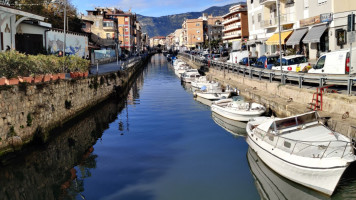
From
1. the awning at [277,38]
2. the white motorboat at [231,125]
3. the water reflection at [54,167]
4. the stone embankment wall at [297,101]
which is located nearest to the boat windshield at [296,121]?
the stone embankment wall at [297,101]

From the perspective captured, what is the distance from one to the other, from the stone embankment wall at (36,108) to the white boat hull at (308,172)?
415 inches

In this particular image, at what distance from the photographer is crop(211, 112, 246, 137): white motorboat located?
755 inches

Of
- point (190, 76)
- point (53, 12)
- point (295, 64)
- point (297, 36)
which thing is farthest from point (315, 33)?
point (53, 12)

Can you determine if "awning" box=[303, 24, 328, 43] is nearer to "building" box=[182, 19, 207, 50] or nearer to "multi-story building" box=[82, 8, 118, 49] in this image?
"multi-story building" box=[82, 8, 118, 49]

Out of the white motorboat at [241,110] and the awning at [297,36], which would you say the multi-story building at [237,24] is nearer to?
the awning at [297,36]

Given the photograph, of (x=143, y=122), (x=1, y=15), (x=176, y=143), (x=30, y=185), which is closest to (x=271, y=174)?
(x=176, y=143)

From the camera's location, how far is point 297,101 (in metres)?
18.4

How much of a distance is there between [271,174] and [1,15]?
2234cm

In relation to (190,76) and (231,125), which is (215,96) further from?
(190,76)

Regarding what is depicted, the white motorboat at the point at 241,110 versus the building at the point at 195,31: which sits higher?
the building at the point at 195,31

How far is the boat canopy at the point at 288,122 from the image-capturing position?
507 inches

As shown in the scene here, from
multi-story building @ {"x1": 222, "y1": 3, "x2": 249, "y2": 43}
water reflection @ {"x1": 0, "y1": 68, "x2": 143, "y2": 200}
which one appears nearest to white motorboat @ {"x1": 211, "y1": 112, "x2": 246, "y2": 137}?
water reflection @ {"x1": 0, "y1": 68, "x2": 143, "y2": 200}

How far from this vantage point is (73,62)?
24.0 meters

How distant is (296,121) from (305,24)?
23.9 metres
